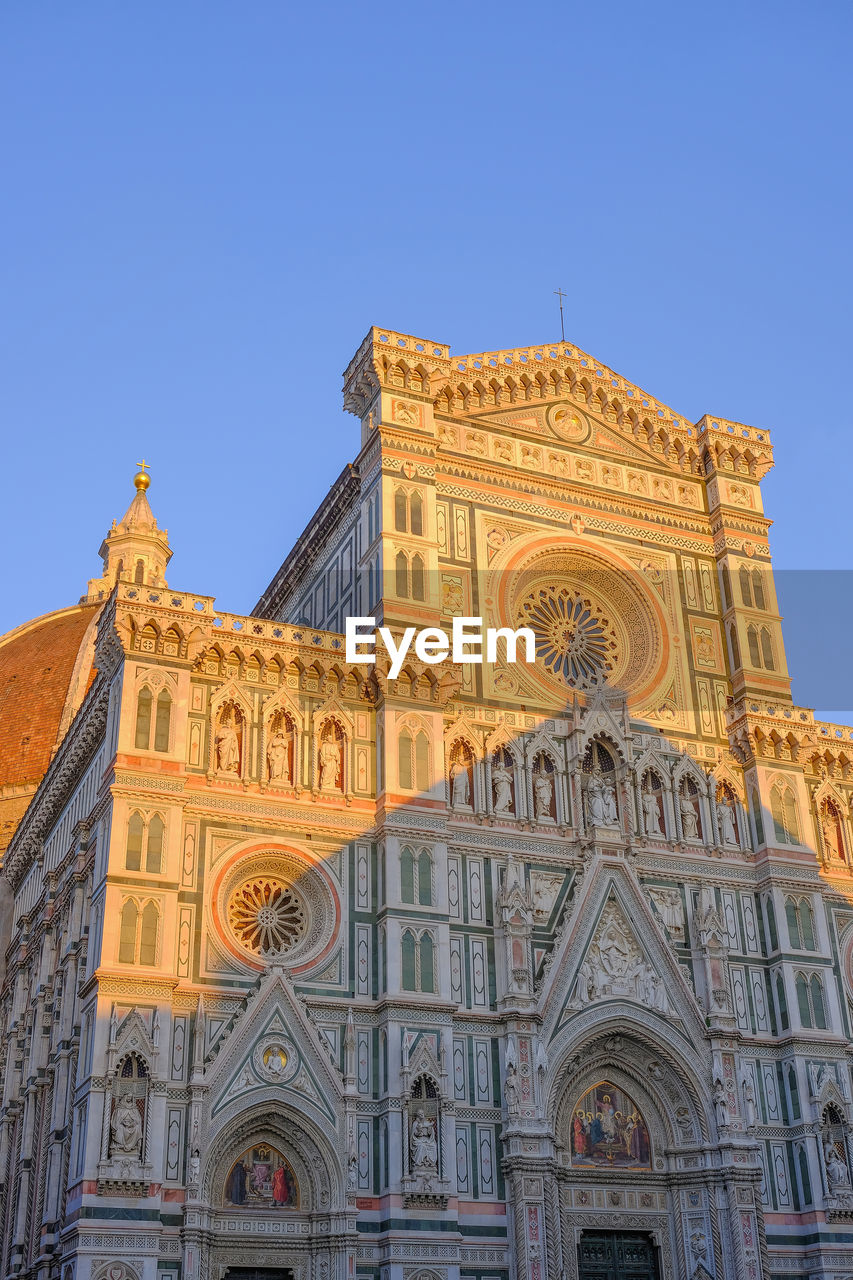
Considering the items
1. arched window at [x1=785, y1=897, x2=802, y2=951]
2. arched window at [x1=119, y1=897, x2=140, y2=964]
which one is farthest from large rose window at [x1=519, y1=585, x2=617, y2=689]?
arched window at [x1=119, y1=897, x2=140, y2=964]

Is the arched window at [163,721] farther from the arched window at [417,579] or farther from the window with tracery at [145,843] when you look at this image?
the arched window at [417,579]

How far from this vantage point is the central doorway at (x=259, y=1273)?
24562 mm

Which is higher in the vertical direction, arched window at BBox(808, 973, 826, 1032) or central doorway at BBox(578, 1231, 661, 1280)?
arched window at BBox(808, 973, 826, 1032)

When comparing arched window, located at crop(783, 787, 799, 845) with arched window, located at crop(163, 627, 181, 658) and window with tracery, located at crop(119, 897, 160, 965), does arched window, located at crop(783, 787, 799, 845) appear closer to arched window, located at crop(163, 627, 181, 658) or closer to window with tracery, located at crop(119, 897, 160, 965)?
arched window, located at crop(163, 627, 181, 658)

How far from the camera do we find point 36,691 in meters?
58.3

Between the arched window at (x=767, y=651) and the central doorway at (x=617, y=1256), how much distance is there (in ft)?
41.4

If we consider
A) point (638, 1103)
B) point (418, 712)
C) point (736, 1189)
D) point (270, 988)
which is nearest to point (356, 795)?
point (418, 712)

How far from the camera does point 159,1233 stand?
23359 millimetres

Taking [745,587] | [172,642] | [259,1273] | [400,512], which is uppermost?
[745,587]

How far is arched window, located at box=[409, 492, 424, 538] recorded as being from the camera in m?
31.3

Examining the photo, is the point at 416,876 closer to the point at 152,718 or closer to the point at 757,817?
the point at 152,718

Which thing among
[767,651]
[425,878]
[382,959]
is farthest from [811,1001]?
[382,959]

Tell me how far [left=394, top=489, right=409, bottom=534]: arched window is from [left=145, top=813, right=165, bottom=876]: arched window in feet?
27.3

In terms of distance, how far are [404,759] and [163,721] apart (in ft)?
15.6
